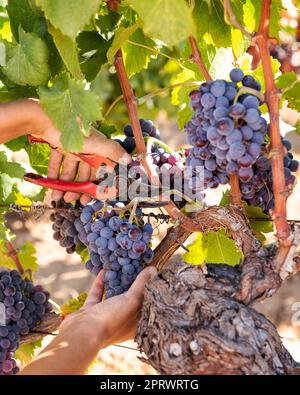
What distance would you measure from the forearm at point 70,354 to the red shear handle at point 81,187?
420mm

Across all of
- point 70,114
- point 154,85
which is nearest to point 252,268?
point 70,114

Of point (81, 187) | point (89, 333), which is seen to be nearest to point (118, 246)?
point (81, 187)

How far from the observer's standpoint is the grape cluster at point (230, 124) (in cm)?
141

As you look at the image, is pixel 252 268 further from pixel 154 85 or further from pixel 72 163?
pixel 154 85

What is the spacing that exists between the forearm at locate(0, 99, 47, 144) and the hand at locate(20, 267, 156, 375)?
1.54ft

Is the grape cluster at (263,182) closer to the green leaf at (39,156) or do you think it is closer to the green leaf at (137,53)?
the green leaf at (137,53)

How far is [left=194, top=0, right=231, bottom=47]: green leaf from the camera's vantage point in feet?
5.53

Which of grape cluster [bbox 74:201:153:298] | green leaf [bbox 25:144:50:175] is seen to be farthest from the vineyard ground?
grape cluster [bbox 74:201:153:298]

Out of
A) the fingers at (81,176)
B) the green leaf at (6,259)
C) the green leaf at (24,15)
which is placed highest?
the green leaf at (24,15)

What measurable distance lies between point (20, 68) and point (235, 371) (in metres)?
0.88

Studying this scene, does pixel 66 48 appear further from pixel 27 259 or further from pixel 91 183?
pixel 27 259

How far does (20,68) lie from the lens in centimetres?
164

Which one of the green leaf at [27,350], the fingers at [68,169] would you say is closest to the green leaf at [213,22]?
the fingers at [68,169]

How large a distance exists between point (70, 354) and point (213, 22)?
902 mm
